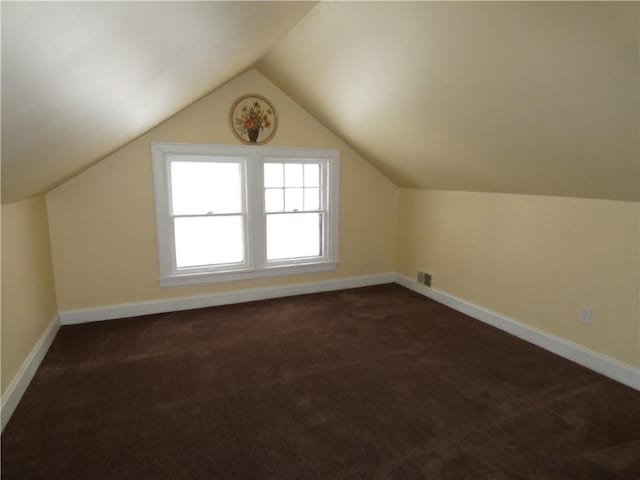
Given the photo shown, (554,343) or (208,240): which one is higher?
(208,240)

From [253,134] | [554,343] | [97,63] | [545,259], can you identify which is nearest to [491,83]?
[545,259]

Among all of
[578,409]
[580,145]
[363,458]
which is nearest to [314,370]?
[363,458]

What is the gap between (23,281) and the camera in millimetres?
2652

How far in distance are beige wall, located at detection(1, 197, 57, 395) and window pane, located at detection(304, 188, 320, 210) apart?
263 centimetres

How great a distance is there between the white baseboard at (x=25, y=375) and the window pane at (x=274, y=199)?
2351 millimetres

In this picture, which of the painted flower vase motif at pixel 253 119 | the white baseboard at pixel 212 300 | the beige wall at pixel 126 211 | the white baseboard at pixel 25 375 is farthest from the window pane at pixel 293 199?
the white baseboard at pixel 25 375

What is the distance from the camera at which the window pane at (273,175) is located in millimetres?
4246

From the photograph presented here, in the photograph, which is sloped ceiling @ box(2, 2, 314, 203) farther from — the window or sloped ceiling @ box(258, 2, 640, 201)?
the window

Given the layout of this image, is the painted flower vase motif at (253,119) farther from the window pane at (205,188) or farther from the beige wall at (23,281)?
the beige wall at (23,281)

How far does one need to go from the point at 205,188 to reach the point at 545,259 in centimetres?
336

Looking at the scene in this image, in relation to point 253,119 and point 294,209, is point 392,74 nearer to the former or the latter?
point 253,119

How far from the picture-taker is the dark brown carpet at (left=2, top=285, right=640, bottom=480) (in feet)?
6.13

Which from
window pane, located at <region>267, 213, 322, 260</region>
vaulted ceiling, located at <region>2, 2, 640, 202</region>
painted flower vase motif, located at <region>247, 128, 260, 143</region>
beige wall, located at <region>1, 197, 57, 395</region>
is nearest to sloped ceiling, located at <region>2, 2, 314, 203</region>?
vaulted ceiling, located at <region>2, 2, 640, 202</region>

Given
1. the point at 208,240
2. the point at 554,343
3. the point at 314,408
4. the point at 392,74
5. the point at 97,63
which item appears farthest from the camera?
the point at 208,240
